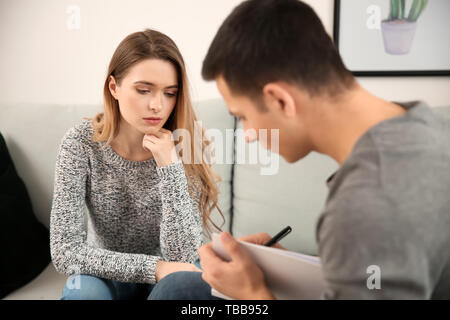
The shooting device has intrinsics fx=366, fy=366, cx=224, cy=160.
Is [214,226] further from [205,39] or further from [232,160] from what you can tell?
[205,39]

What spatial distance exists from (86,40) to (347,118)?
1260mm

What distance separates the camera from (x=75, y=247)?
38.4 inches

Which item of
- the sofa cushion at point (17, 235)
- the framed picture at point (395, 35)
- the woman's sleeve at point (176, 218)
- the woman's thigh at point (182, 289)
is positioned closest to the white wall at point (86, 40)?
the framed picture at point (395, 35)

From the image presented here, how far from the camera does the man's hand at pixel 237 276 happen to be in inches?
23.8

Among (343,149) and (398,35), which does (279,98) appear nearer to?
(343,149)

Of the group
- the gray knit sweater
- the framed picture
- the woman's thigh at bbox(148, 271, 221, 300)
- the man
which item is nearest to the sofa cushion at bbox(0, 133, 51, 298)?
the gray knit sweater

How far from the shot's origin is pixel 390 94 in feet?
4.74

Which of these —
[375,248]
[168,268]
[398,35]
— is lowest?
[168,268]

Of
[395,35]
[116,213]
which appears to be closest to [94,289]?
[116,213]

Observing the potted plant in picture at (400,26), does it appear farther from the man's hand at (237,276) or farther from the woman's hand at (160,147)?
the man's hand at (237,276)

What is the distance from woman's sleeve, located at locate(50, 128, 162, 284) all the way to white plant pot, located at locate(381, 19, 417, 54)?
1.18 m

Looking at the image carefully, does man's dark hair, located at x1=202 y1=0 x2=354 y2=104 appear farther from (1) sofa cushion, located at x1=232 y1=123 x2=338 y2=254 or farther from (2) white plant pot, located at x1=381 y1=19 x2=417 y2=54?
(2) white plant pot, located at x1=381 y1=19 x2=417 y2=54

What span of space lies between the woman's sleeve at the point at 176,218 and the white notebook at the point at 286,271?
361mm
